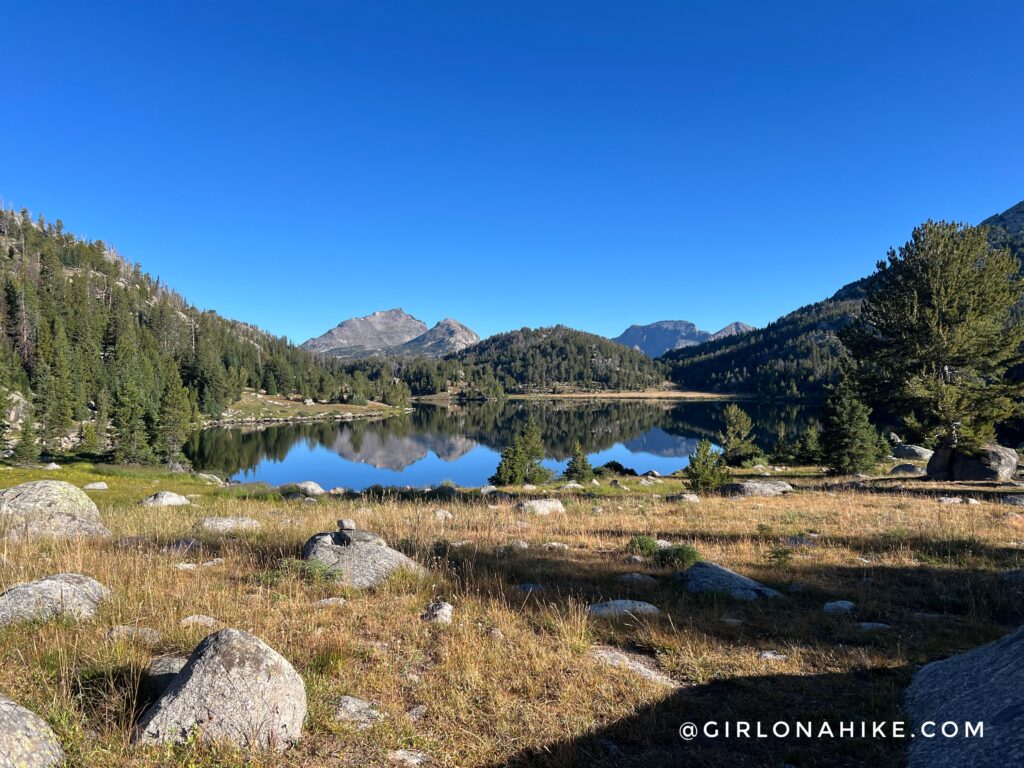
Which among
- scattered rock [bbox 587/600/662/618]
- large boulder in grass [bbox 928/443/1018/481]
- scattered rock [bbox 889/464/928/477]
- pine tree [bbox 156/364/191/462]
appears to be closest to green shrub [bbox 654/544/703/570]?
scattered rock [bbox 587/600/662/618]

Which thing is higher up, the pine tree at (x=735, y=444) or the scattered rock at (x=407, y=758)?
the scattered rock at (x=407, y=758)

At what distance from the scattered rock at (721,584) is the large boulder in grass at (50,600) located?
8753 mm

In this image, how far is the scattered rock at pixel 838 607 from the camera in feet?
24.6

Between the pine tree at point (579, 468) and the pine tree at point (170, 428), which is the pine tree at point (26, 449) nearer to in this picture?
the pine tree at point (170, 428)

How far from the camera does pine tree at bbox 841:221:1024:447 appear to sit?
2655cm

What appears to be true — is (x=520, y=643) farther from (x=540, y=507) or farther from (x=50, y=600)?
(x=540, y=507)

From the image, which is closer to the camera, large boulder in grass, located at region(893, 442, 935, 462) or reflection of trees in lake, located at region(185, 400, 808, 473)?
large boulder in grass, located at region(893, 442, 935, 462)

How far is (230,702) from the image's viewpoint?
3889 mm

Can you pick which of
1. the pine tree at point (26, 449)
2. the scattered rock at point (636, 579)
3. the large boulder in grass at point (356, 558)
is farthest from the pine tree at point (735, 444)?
the pine tree at point (26, 449)

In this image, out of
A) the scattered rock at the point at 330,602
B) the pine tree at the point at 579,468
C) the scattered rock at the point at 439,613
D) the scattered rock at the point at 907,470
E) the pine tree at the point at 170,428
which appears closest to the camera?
the scattered rock at the point at 439,613

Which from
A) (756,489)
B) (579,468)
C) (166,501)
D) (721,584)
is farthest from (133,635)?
(579,468)

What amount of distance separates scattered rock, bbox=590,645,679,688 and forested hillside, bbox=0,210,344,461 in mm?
72310

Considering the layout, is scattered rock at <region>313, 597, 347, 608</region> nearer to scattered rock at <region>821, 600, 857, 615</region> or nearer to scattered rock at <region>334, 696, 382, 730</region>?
scattered rock at <region>334, 696, 382, 730</region>

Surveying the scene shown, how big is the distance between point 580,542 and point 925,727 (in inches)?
341
